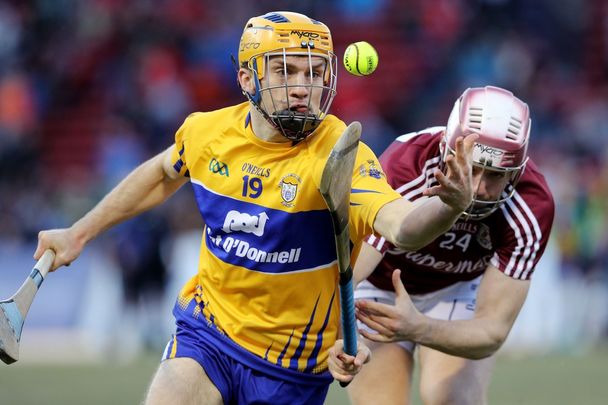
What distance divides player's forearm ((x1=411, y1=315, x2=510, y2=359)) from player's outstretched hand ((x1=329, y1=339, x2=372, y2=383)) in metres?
0.38

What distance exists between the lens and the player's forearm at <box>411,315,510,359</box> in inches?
180

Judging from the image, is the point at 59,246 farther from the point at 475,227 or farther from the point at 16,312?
→ the point at 475,227

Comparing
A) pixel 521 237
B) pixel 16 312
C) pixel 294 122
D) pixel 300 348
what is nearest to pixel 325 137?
pixel 294 122

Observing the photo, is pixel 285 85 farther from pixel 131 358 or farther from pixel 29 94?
pixel 29 94

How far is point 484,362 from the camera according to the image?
539cm

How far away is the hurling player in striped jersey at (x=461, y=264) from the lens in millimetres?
4707

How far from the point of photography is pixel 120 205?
16.3 ft

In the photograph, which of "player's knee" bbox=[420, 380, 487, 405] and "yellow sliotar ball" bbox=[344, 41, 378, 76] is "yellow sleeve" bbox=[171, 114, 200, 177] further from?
"player's knee" bbox=[420, 380, 487, 405]

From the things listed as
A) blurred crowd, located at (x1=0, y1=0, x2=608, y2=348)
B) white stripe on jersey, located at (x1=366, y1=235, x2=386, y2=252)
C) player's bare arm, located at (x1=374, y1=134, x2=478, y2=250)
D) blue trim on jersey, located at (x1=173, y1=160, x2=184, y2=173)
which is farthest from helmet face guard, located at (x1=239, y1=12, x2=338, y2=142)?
blurred crowd, located at (x1=0, y1=0, x2=608, y2=348)

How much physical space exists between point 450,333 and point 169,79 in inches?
461

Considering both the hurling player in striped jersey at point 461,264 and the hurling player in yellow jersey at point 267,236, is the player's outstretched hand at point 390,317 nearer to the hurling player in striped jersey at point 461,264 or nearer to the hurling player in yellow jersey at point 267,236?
the hurling player in striped jersey at point 461,264

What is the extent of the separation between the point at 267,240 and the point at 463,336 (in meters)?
1.00

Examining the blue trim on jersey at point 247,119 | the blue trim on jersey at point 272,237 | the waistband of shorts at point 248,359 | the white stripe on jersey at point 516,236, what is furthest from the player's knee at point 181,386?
the white stripe on jersey at point 516,236

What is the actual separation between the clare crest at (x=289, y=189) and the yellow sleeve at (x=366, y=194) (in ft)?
0.87
